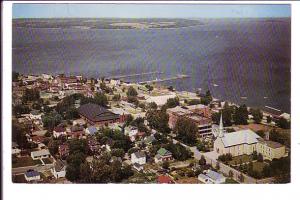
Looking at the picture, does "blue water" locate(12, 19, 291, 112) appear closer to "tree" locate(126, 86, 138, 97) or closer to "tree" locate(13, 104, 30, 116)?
"tree" locate(126, 86, 138, 97)

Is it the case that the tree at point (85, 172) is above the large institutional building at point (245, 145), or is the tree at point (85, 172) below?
below

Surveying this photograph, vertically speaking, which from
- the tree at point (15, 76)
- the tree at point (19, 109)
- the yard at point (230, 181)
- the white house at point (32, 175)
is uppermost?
the tree at point (15, 76)

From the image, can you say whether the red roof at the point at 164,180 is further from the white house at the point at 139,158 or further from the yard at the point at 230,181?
the yard at the point at 230,181

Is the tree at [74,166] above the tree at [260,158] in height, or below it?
below

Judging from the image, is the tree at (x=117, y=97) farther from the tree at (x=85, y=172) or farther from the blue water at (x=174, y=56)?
the tree at (x=85, y=172)

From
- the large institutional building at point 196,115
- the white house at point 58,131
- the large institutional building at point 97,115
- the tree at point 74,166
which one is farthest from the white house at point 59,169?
the large institutional building at point 196,115

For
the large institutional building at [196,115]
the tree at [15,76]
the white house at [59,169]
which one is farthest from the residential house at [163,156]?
the tree at [15,76]

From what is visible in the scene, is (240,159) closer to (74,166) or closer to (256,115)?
(256,115)
